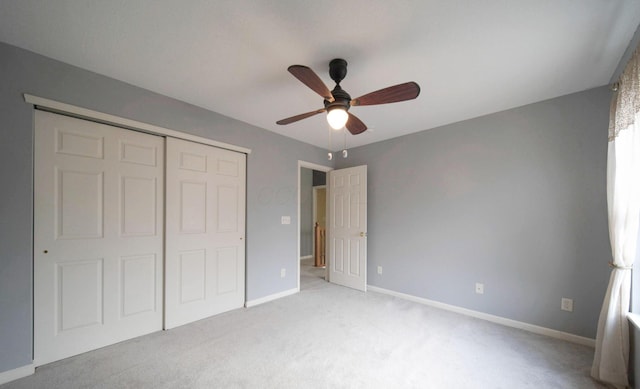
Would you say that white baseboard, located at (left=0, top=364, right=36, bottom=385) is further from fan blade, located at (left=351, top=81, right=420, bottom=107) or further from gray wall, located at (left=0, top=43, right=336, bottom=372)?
fan blade, located at (left=351, top=81, right=420, bottom=107)

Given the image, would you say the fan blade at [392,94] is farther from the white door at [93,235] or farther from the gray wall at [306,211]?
the gray wall at [306,211]

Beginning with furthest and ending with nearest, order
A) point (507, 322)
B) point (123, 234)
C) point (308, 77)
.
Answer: point (507, 322)
point (123, 234)
point (308, 77)

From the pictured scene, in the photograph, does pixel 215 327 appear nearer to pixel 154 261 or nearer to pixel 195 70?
pixel 154 261

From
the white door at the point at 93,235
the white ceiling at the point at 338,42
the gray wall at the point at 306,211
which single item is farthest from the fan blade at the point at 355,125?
the gray wall at the point at 306,211

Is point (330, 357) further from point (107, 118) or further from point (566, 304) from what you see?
point (107, 118)

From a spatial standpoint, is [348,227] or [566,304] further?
[348,227]

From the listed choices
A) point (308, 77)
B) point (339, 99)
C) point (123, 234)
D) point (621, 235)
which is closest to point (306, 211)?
point (123, 234)

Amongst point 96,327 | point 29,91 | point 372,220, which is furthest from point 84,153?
point 372,220

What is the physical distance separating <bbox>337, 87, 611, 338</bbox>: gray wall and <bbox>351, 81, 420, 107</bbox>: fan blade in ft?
6.19

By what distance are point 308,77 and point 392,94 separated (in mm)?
604

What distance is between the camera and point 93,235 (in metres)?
2.17

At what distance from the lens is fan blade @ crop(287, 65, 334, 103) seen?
146 cm

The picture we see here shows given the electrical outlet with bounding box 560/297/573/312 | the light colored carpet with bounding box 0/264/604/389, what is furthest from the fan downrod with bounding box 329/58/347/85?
the electrical outlet with bounding box 560/297/573/312

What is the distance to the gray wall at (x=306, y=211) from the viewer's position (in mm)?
6684
